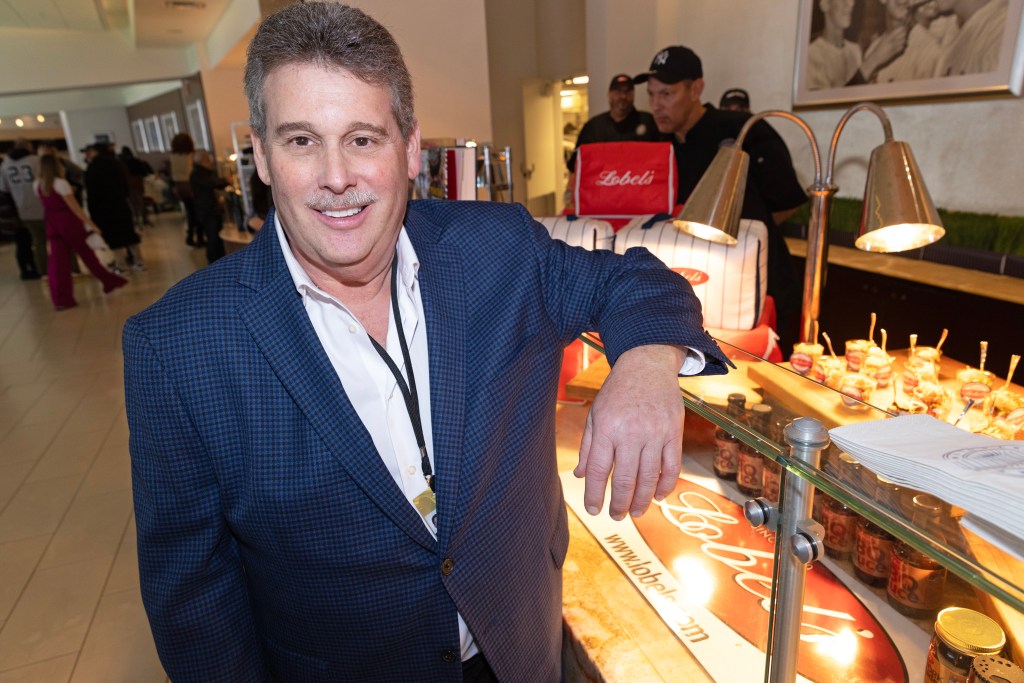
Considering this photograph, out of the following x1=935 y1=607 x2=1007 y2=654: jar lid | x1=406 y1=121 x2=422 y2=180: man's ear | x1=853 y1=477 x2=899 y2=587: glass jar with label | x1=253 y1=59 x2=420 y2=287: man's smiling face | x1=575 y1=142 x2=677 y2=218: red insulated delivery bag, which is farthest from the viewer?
x1=575 y1=142 x2=677 y2=218: red insulated delivery bag

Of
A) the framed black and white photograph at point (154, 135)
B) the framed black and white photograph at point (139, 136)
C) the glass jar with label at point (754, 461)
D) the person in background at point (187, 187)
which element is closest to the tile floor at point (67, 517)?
the glass jar with label at point (754, 461)

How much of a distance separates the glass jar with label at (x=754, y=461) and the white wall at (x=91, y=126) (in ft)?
84.0

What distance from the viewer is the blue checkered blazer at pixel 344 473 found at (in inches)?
39.2

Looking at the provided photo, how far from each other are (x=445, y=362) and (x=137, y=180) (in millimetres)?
16297

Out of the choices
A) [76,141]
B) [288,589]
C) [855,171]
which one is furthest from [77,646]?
[76,141]

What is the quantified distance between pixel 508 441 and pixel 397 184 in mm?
475

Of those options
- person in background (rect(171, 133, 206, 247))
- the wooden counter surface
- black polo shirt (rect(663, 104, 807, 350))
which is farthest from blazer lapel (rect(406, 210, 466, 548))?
person in background (rect(171, 133, 206, 247))

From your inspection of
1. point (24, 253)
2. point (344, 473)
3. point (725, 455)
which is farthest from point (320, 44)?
point (24, 253)

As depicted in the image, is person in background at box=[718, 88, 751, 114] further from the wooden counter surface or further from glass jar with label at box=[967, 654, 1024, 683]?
glass jar with label at box=[967, 654, 1024, 683]

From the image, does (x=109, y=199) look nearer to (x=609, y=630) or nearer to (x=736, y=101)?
(x=736, y=101)

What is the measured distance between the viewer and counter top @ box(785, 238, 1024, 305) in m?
3.66

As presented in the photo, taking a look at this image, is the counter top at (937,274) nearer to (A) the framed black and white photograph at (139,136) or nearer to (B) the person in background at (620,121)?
(B) the person in background at (620,121)

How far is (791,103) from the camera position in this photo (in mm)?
5484

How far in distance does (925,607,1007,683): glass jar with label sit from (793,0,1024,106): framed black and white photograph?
4227mm
